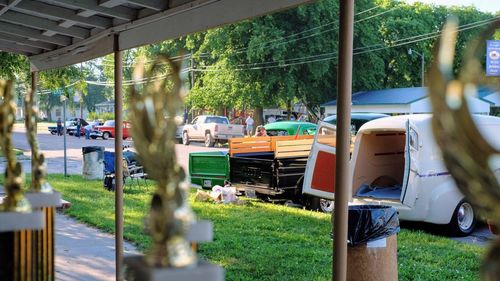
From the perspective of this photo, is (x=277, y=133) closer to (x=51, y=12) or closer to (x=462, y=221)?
(x=462, y=221)

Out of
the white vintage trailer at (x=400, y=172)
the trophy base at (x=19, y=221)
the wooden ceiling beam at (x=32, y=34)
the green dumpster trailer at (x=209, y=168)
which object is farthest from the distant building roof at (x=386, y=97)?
the trophy base at (x=19, y=221)

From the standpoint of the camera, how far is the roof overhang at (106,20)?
4.07 metres

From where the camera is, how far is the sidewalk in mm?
7019

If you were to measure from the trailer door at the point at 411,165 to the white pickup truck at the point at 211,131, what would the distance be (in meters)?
24.0

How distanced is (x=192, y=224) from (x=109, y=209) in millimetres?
11005

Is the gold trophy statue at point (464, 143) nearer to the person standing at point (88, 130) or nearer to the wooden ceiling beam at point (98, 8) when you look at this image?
the wooden ceiling beam at point (98, 8)

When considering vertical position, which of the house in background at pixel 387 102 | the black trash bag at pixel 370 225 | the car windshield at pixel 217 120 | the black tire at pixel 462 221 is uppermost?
the house in background at pixel 387 102

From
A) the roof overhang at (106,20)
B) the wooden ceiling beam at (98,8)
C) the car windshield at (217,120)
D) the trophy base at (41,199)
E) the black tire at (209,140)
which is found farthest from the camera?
the car windshield at (217,120)

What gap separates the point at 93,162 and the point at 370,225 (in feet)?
43.8

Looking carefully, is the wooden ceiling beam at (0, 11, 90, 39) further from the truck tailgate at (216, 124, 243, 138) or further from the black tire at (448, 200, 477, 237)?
the truck tailgate at (216, 124, 243, 138)

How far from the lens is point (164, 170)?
4.48 ft

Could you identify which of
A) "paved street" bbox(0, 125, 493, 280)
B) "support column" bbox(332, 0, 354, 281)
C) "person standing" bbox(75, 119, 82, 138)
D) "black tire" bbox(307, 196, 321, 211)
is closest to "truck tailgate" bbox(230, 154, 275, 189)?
"black tire" bbox(307, 196, 321, 211)

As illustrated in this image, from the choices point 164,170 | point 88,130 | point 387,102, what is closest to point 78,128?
point 88,130

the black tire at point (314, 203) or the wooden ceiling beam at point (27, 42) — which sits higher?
the wooden ceiling beam at point (27, 42)
